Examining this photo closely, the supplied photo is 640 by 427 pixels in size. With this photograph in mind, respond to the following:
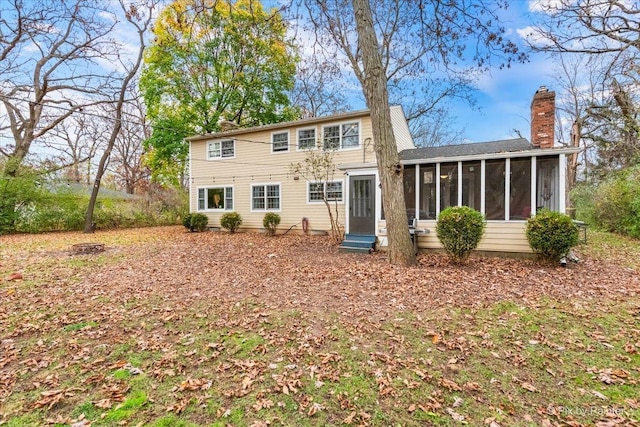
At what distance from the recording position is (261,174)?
47.0 ft

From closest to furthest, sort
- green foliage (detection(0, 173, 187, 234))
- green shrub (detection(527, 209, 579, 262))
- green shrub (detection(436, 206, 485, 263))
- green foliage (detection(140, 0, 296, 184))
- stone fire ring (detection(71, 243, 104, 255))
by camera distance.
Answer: green shrub (detection(527, 209, 579, 262))
green shrub (detection(436, 206, 485, 263))
stone fire ring (detection(71, 243, 104, 255))
green foliage (detection(0, 173, 187, 234))
green foliage (detection(140, 0, 296, 184))

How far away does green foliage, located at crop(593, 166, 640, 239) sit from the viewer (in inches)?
424

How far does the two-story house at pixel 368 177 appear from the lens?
770 centimetres

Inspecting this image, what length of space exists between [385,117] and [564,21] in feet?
27.5

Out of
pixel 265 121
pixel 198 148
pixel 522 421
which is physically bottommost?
pixel 522 421

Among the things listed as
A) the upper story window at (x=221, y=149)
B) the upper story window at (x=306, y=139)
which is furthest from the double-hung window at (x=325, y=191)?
the upper story window at (x=221, y=149)

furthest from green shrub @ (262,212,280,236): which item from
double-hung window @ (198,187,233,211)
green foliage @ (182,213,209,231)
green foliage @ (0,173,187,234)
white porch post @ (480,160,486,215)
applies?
green foliage @ (0,173,187,234)

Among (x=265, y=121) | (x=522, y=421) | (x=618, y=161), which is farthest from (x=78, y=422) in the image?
(x=618, y=161)

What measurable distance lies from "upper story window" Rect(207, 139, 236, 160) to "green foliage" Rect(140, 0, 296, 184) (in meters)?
2.95

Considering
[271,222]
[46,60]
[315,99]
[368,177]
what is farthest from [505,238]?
[46,60]

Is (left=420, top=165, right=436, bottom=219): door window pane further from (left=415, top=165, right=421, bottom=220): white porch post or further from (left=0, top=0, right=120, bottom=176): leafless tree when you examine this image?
(left=0, top=0, right=120, bottom=176): leafless tree

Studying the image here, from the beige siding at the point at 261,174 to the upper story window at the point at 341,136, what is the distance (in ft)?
0.66

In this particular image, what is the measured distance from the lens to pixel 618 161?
56.2 ft

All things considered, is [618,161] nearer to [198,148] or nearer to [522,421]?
[522,421]
